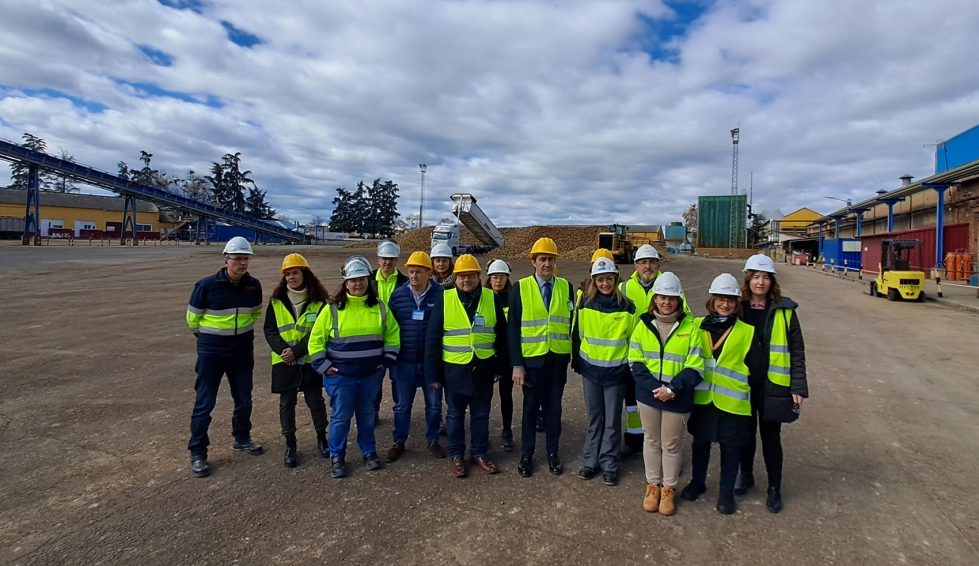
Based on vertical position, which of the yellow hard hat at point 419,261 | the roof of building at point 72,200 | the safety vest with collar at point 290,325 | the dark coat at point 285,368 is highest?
the roof of building at point 72,200

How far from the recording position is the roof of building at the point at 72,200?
57.6 metres

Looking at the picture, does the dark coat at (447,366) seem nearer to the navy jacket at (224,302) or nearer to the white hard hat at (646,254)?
the navy jacket at (224,302)

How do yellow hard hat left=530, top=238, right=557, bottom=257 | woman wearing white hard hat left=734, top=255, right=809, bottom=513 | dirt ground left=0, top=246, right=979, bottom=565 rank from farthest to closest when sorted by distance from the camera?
yellow hard hat left=530, top=238, right=557, bottom=257, woman wearing white hard hat left=734, top=255, right=809, bottom=513, dirt ground left=0, top=246, right=979, bottom=565

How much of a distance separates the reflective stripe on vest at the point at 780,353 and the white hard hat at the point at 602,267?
3.56ft

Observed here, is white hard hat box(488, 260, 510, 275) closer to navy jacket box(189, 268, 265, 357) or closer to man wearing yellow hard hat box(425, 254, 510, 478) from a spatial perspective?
man wearing yellow hard hat box(425, 254, 510, 478)

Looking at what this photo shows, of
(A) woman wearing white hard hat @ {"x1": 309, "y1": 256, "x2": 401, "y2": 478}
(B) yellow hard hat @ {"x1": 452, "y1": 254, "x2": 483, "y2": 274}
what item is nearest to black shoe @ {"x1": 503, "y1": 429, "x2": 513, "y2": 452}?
(A) woman wearing white hard hat @ {"x1": 309, "y1": 256, "x2": 401, "y2": 478}

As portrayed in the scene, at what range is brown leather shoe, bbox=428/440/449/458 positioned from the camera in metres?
4.09

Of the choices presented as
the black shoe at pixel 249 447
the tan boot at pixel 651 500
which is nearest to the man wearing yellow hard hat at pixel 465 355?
the tan boot at pixel 651 500

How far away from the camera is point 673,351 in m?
3.16

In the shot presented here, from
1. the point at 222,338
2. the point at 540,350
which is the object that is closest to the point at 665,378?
the point at 540,350

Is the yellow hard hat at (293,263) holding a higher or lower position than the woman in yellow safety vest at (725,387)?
higher

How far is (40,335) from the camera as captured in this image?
8242mm

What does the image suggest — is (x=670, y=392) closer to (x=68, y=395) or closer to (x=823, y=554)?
(x=823, y=554)

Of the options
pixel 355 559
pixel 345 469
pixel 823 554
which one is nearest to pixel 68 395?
pixel 345 469
